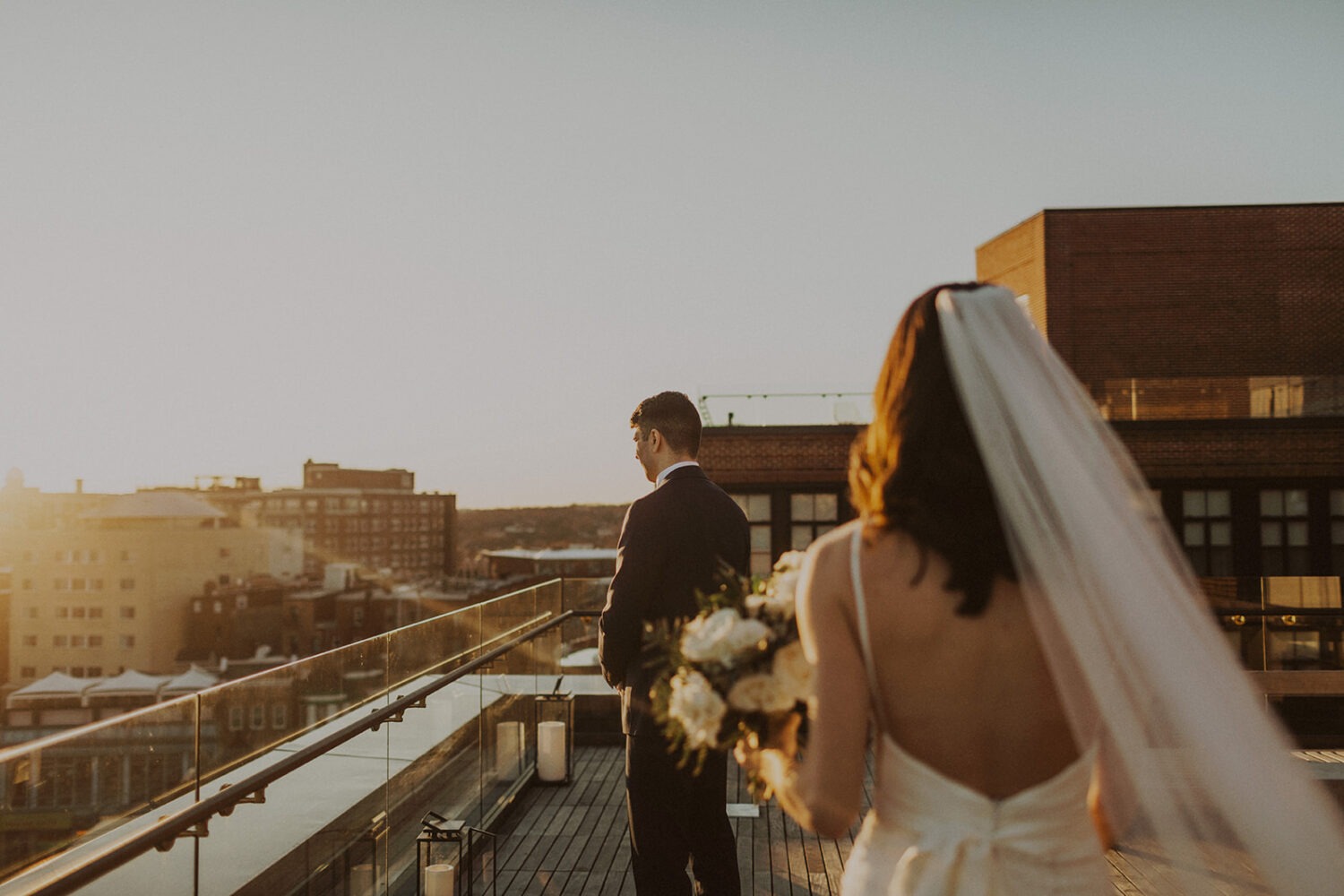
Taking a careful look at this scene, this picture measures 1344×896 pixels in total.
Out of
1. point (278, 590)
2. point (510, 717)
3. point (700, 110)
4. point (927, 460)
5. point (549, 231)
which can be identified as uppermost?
point (549, 231)

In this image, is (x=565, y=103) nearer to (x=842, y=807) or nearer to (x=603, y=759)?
(x=603, y=759)

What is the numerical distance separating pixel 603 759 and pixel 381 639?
3708mm

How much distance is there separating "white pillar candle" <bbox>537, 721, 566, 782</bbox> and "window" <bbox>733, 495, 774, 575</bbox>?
8.76 m

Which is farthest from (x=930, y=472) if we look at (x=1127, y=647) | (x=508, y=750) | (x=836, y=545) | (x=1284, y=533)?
(x=1284, y=533)

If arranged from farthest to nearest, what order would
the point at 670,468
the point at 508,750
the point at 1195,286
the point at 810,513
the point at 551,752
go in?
the point at 1195,286 < the point at 810,513 < the point at 551,752 < the point at 508,750 < the point at 670,468

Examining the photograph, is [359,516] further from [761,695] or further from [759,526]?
[761,695]

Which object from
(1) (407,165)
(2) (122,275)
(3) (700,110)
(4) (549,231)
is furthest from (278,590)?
(3) (700,110)

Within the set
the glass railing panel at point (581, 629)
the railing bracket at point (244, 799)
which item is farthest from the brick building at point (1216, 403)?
the glass railing panel at point (581, 629)

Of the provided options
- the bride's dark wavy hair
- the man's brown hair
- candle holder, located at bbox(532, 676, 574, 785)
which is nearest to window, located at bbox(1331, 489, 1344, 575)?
candle holder, located at bbox(532, 676, 574, 785)

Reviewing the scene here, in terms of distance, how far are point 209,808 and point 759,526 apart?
13.6 metres

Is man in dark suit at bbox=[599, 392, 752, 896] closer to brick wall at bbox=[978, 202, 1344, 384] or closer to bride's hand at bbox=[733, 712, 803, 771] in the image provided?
bride's hand at bbox=[733, 712, 803, 771]

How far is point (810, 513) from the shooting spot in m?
15.9

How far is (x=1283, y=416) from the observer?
17750 millimetres

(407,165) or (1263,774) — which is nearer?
(1263,774)
